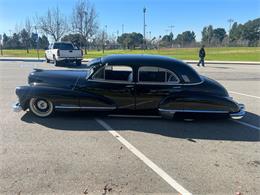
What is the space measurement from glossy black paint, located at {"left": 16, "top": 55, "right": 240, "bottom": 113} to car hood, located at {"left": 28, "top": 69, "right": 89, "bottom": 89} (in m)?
0.03

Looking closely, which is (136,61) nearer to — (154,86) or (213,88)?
(154,86)

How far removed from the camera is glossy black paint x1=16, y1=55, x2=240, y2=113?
22.4 ft

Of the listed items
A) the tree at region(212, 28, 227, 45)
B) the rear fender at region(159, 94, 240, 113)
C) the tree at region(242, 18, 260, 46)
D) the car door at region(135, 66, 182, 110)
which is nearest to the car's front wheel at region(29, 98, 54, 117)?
the car door at region(135, 66, 182, 110)

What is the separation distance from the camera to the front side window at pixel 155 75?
6.96m

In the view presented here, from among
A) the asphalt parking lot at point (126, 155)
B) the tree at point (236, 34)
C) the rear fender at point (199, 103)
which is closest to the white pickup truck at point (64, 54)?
the asphalt parking lot at point (126, 155)

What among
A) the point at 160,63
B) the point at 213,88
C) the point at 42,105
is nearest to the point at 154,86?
the point at 160,63

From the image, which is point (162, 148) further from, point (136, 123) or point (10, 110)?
point (10, 110)

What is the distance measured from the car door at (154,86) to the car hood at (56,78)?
1285 millimetres

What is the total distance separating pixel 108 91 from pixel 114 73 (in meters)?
0.46

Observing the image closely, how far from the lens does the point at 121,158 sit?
4.82 m

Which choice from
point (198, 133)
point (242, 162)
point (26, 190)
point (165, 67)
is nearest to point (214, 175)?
point (242, 162)

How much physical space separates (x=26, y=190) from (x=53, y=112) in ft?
11.1

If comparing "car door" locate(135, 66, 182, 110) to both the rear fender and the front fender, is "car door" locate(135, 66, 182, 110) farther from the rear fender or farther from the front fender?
the front fender

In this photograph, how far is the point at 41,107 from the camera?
700cm
